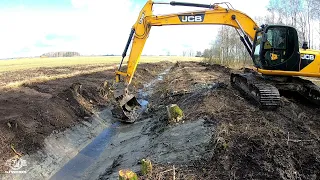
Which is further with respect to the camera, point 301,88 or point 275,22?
point 275,22

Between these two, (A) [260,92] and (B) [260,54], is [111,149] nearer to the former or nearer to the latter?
(A) [260,92]

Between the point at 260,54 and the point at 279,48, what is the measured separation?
2.35 ft

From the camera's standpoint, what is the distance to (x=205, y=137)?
838 centimetres

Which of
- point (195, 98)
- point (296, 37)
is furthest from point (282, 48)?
point (195, 98)

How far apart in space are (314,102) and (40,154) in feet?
33.2

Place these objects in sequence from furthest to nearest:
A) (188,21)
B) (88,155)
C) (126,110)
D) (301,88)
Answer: (126,110), (188,21), (301,88), (88,155)

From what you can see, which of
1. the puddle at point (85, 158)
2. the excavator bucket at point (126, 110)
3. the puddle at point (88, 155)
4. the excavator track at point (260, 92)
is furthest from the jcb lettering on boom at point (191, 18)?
the puddle at point (85, 158)

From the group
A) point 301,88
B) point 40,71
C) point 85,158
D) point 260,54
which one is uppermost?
point 260,54

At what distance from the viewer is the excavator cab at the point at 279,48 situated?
11648 millimetres

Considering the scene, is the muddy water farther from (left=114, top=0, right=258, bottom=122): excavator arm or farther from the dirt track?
(left=114, top=0, right=258, bottom=122): excavator arm

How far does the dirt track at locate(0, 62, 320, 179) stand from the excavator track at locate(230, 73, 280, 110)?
30cm

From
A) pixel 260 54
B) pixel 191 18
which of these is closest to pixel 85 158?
pixel 191 18

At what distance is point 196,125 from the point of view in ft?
31.2

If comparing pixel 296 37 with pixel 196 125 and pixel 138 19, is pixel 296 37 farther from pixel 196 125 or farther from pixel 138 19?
pixel 138 19
